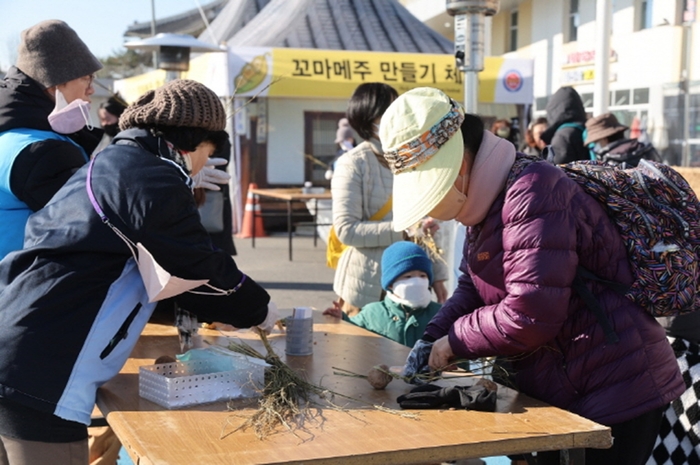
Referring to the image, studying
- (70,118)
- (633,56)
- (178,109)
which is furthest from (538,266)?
(633,56)

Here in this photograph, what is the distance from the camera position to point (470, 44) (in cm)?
556

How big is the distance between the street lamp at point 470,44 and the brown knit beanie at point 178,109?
3350 mm

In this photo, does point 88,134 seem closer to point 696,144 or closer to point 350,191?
point 350,191

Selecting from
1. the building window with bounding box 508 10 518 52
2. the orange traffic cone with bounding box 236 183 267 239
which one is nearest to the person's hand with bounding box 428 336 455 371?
the orange traffic cone with bounding box 236 183 267 239

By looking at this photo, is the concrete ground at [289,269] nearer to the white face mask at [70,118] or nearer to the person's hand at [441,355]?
the white face mask at [70,118]

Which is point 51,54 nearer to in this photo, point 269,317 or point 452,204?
point 269,317

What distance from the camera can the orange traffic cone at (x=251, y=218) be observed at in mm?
13180

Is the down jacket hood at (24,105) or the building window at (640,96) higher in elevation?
the building window at (640,96)

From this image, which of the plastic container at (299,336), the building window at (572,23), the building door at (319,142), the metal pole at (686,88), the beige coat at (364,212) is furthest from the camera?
the building window at (572,23)

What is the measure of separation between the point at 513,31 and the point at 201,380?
79.5ft

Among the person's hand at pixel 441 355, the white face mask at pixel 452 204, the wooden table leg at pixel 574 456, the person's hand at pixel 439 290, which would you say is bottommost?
the person's hand at pixel 439 290

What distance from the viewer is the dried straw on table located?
204cm

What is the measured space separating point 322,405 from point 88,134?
163 centimetres

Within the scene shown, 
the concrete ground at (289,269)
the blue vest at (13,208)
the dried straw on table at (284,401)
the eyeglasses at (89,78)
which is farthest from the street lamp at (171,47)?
the dried straw on table at (284,401)
